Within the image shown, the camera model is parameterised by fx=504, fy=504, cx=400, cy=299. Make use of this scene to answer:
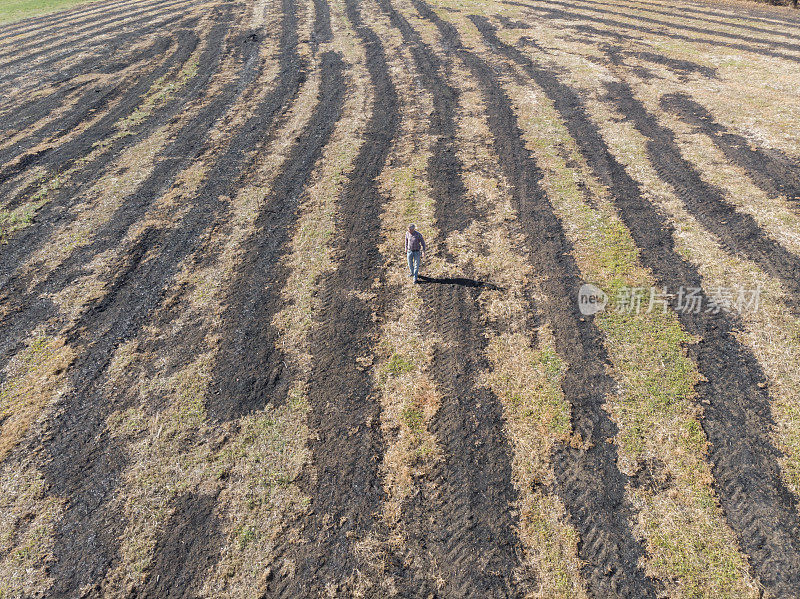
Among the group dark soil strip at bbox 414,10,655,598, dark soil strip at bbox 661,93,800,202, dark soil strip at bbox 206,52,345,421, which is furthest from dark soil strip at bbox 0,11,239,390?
dark soil strip at bbox 661,93,800,202

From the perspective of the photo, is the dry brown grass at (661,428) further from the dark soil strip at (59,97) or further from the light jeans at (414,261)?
the dark soil strip at (59,97)

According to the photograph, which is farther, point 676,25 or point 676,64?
point 676,25

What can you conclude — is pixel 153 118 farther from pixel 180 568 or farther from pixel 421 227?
pixel 180 568

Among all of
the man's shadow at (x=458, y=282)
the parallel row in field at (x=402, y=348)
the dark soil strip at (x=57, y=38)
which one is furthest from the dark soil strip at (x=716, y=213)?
the dark soil strip at (x=57, y=38)

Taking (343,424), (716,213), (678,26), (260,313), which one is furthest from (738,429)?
(678,26)

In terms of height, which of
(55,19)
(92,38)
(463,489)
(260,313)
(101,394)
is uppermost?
(55,19)

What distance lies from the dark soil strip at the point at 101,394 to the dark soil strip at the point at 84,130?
247 inches

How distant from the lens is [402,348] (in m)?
10.4

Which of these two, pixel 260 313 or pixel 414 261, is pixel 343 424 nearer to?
pixel 260 313

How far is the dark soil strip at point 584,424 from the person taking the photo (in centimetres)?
696

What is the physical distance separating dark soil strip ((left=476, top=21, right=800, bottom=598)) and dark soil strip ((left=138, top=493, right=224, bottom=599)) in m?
7.59

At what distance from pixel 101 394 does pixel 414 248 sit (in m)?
7.08

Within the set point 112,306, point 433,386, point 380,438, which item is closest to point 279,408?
point 380,438

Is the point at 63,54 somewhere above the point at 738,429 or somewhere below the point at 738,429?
above
